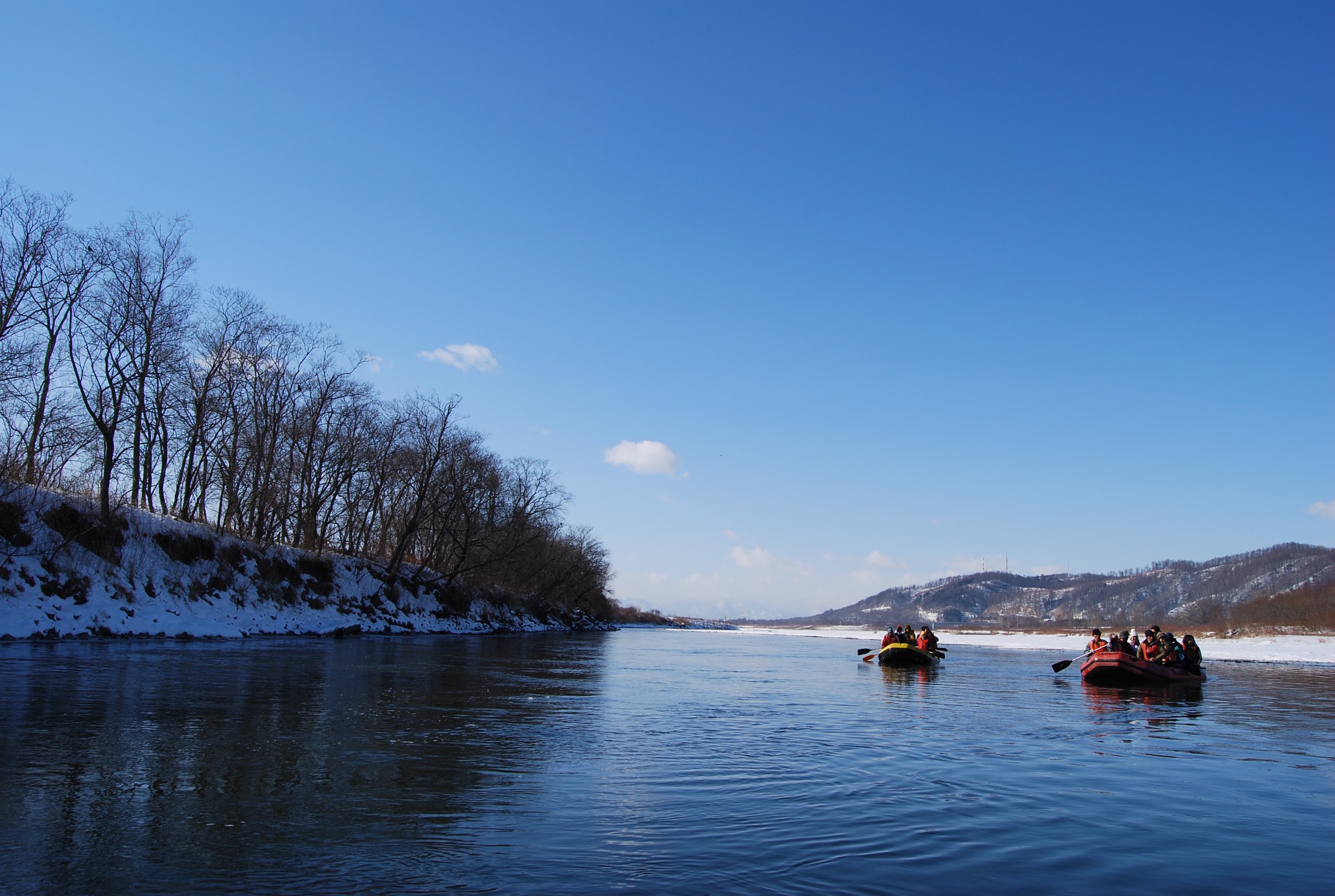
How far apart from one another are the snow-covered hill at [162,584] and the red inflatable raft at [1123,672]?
3169cm

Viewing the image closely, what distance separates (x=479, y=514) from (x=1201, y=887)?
61.0m

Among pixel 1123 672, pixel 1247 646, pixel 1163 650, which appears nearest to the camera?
pixel 1123 672

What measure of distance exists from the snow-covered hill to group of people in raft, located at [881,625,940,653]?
26684 millimetres

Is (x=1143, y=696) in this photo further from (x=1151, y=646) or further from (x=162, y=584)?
(x=162, y=584)

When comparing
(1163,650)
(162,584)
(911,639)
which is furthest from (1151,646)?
(162,584)

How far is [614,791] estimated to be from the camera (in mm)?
8367

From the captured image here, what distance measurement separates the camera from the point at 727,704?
682 inches

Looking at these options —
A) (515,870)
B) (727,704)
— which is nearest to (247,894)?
A: (515,870)

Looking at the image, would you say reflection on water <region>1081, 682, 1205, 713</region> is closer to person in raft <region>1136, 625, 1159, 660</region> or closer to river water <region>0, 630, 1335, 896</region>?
person in raft <region>1136, 625, 1159, 660</region>

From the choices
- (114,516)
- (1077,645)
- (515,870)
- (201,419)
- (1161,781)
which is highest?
(201,419)

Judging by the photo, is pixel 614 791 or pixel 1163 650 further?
pixel 1163 650

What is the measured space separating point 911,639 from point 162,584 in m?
30.5

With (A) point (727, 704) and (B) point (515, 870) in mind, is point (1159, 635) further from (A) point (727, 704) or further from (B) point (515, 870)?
(B) point (515, 870)

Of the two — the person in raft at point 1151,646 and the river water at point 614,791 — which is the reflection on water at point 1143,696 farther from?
the river water at point 614,791
